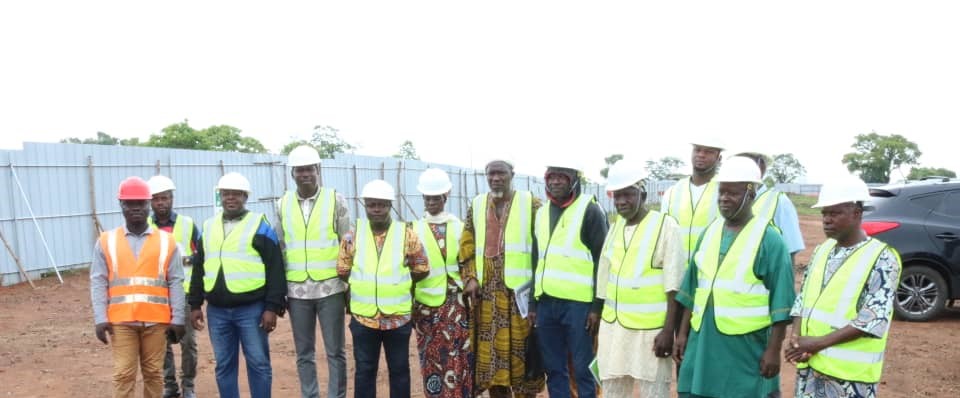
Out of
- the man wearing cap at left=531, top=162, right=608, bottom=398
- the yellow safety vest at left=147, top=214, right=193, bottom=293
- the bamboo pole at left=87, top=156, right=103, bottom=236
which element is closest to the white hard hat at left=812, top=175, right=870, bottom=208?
the man wearing cap at left=531, top=162, right=608, bottom=398

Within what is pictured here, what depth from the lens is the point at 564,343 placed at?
441 centimetres

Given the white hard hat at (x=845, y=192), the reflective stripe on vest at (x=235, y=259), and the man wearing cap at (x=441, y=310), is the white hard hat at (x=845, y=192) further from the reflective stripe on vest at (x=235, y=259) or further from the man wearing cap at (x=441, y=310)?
the reflective stripe on vest at (x=235, y=259)

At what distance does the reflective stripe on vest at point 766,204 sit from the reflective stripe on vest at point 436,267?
1965mm

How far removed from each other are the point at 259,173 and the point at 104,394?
40.2ft

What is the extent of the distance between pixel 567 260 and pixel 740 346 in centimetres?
124

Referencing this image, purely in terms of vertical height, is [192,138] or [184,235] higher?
[192,138]

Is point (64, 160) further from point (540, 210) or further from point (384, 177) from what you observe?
point (540, 210)

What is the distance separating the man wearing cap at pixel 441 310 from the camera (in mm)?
4660

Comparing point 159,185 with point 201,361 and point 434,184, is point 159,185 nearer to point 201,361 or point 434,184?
point 434,184

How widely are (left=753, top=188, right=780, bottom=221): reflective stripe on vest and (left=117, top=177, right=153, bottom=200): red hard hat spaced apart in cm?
383

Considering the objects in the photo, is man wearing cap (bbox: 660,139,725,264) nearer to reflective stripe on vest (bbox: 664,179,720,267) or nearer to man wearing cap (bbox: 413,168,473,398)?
reflective stripe on vest (bbox: 664,179,720,267)

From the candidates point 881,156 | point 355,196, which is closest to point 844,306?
point 355,196

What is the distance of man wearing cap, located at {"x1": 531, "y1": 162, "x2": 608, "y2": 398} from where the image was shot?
4234mm

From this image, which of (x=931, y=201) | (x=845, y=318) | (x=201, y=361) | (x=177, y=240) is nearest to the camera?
(x=845, y=318)
